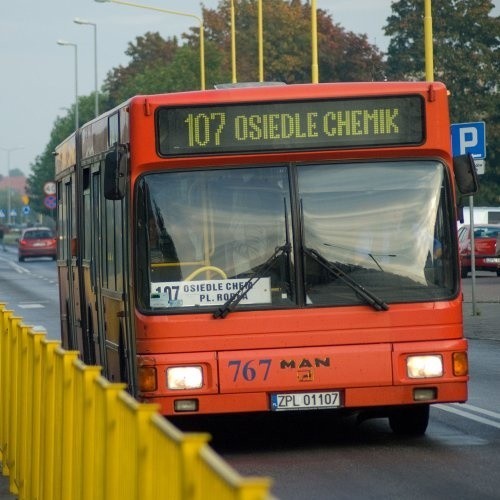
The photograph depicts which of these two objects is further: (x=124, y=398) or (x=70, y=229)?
(x=70, y=229)

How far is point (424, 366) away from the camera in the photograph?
11781 mm

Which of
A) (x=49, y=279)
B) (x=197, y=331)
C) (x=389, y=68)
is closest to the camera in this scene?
(x=197, y=331)

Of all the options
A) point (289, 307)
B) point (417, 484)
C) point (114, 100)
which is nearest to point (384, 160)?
point (289, 307)

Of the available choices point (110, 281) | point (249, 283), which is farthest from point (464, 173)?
point (110, 281)

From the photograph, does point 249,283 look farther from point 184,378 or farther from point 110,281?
point 110,281

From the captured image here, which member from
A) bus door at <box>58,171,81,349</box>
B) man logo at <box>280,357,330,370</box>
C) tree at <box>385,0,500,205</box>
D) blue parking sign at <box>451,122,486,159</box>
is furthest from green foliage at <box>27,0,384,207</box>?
man logo at <box>280,357,330,370</box>

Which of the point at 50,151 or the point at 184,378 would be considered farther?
the point at 50,151

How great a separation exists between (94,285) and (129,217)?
3.24m

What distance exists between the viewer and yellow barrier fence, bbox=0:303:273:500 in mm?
4734

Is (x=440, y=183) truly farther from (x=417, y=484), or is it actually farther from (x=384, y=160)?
(x=417, y=484)

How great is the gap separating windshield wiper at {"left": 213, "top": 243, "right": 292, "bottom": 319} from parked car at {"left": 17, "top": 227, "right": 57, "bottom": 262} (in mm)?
68686

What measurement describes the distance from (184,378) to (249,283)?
2.55 ft

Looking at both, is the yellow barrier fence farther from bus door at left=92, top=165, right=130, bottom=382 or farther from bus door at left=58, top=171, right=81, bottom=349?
bus door at left=58, top=171, right=81, bottom=349

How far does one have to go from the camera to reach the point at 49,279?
188ft
